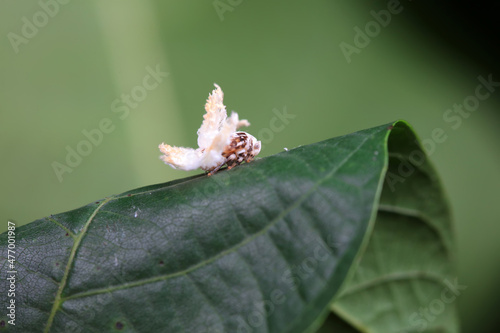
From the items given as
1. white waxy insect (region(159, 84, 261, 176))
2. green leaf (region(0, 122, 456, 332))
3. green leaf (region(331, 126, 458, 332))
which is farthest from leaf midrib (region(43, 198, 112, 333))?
green leaf (region(331, 126, 458, 332))

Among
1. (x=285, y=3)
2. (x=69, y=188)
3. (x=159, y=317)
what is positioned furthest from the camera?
(x=285, y=3)

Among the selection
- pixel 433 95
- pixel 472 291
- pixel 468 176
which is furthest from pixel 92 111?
pixel 472 291

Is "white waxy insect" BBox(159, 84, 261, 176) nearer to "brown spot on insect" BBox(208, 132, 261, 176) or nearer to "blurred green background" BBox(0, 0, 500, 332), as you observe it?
"brown spot on insect" BBox(208, 132, 261, 176)

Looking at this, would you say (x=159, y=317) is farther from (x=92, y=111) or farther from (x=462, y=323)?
(x=462, y=323)

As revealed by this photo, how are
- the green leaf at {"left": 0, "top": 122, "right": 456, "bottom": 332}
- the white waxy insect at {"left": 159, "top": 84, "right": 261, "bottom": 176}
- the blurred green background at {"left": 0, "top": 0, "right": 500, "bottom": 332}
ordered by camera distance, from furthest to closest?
the blurred green background at {"left": 0, "top": 0, "right": 500, "bottom": 332} < the white waxy insect at {"left": 159, "top": 84, "right": 261, "bottom": 176} < the green leaf at {"left": 0, "top": 122, "right": 456, "bottom": 332}

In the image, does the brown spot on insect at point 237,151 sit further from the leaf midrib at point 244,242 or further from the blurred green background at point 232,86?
the blurred green background at point 232,86

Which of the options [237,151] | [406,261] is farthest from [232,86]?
[406,261]
